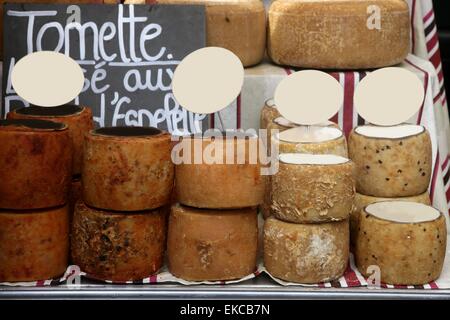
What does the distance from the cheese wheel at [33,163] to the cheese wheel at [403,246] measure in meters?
0.67

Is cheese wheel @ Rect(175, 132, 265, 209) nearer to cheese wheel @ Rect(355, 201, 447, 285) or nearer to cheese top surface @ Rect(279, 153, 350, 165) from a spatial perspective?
cheese top surface @ Rect(279, 153, 350, 165)

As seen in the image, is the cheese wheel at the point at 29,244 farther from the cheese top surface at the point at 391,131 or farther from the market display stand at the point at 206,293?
the cheese top surface at the point at 391,131

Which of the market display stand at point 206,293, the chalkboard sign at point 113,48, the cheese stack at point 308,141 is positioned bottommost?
the market display stand at point 206,293

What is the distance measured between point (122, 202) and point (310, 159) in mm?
414

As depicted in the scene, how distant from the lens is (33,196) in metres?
1.74

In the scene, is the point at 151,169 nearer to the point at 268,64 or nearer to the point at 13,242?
the point at 13,242

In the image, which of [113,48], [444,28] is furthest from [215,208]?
[444,28]

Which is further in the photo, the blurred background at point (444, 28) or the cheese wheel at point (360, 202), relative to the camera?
the blurred background at point (444, 28)

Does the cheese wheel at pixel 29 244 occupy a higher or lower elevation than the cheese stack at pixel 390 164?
lower

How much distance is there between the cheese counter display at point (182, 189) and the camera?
1.72 m

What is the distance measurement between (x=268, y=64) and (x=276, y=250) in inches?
27.6

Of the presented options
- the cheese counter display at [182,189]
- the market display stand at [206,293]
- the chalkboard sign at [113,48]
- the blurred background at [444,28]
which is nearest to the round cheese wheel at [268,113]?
the cheese counter display at [182,189]

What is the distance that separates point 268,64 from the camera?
2311 mm

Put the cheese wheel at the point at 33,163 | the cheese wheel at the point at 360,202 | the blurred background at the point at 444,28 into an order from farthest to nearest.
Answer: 1. the blurred background at the point at 444,28
2. the cheese wheel at the point at 360,202
3. the cheese wheel at the point at 33,163
